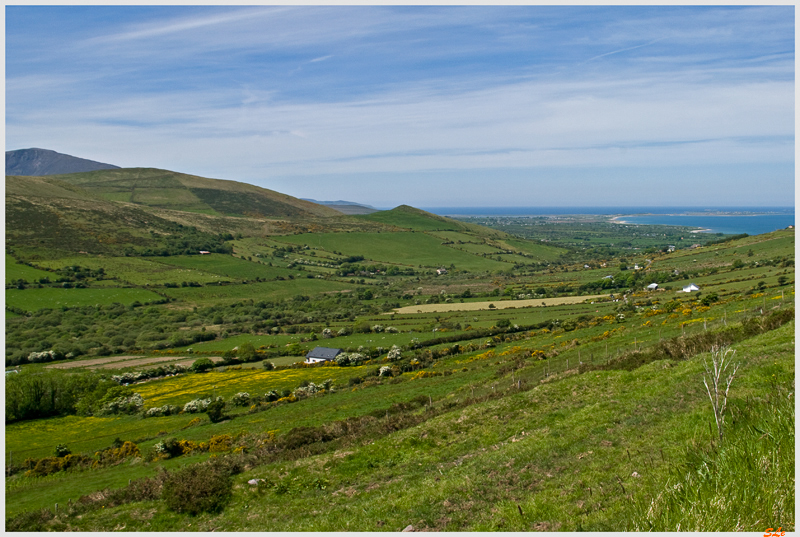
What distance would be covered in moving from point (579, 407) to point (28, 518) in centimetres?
2151

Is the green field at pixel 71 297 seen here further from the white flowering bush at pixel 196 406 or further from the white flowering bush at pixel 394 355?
the white flowering bush at pixel 196 406

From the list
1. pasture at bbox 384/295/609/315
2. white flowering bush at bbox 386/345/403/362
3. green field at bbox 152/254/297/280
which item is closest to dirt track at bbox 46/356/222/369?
white flowering bush at bbox 386/345/403/362

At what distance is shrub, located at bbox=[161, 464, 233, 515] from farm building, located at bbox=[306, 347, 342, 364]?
4989 centimetres

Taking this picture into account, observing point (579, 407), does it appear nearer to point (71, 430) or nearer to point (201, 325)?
point (71, 430)

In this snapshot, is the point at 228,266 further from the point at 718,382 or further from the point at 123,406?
the point at 718,382

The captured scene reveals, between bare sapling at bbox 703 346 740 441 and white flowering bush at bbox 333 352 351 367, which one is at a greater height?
bare sapling at bbox 703 346 740 441

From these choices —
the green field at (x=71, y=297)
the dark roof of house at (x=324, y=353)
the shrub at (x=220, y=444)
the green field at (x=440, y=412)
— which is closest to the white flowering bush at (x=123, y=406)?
the green field at (x=440, y=412)

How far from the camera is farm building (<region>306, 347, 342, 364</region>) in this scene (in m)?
68.4

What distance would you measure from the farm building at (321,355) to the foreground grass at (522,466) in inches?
1737

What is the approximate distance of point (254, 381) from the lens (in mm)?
58531

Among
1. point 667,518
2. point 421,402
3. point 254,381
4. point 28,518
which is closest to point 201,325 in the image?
point 254,381

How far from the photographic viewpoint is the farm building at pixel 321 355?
68.4 m

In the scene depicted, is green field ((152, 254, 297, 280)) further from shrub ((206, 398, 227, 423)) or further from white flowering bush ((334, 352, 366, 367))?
shrub ((206, 398, 227, 423))

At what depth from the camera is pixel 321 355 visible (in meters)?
69.5
